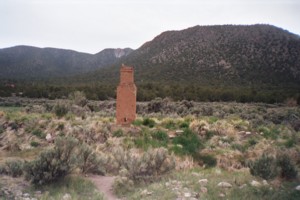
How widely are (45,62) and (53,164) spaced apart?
91.4m

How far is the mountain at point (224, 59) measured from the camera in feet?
187

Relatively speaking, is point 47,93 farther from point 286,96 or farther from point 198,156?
point 198,156

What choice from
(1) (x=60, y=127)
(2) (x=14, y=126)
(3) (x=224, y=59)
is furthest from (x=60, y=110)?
(3) (x=224, y=59)

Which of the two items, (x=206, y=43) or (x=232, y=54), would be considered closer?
(x=232, y=54)

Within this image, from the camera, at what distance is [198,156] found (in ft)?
40.5

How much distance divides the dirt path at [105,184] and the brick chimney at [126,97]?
598 cm

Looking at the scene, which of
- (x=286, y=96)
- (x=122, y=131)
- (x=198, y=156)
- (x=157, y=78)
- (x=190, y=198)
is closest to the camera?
(x=190, y=198)

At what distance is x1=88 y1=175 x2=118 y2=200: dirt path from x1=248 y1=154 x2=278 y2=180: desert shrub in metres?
2.96

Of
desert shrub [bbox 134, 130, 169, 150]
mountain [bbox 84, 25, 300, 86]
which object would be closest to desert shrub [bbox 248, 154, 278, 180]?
desert shrub [bbox 134, 130, 169, 150]

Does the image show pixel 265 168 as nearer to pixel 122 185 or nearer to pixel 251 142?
pixel 122 185

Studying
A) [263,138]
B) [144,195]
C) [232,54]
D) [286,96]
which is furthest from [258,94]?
[144,195]

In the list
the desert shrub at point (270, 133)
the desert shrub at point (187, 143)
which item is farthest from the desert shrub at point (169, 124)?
the desert shrub at point (270, 133)

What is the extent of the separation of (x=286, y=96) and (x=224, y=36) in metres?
25.7

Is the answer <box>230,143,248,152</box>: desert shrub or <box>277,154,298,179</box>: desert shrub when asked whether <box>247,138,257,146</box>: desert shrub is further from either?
<box>277,154,298,179</box>: desert shrub
